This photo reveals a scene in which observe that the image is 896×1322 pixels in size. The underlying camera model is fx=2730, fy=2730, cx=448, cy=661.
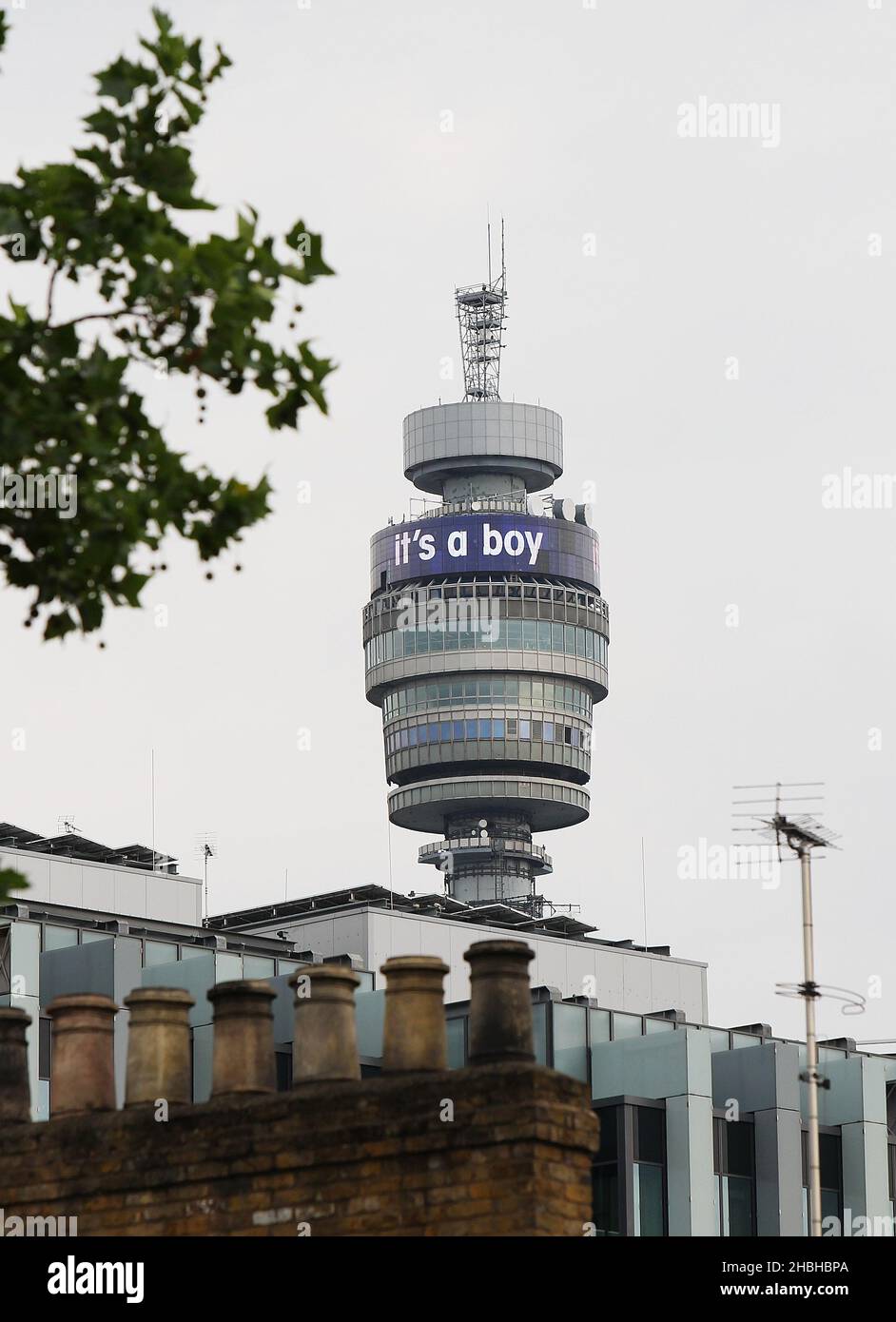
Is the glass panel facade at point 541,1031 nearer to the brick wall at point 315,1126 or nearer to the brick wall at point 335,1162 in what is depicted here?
the brick wall at point 315,1126

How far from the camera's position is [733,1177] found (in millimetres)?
80125

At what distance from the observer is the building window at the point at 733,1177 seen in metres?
79.2

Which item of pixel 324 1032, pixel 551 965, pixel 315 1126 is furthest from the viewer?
pixel 551 965

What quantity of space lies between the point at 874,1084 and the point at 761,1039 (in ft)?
32.3

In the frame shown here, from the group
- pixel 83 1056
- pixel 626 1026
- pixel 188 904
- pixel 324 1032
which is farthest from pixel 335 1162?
pixel 188 904

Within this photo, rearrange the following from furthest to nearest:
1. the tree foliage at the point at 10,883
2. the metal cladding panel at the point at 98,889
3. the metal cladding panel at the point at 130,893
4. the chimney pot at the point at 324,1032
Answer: the metal cladding panel at the point at 130,893
the metal cladding panel at the point at 98,889
the chimney pot at the point at 324,1032
the tree foliage at the point at 10,883

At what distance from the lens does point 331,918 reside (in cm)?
12225

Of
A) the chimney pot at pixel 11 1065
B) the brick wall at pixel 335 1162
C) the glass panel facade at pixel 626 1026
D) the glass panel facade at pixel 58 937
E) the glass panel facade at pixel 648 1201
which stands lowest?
the brick wall at pixel 335 1162

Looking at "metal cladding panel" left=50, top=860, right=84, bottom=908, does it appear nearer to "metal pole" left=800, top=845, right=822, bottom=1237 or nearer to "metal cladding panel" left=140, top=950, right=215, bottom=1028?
"metal cladding panel" left=140, top=950, right=215, bottom=1028

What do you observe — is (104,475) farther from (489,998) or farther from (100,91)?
(489,998)

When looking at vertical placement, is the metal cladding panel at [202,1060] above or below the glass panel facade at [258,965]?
below

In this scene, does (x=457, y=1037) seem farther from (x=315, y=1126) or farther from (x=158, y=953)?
(x=315, y=1126)

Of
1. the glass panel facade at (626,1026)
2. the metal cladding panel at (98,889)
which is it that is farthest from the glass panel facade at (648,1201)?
the metal cladding panel at (98,889)

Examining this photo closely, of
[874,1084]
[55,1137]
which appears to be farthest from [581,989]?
[55,1137]
